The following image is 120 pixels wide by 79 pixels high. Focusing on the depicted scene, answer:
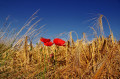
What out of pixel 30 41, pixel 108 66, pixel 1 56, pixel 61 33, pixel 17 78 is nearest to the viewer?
pixel 108 66

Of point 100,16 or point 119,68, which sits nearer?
point 119,68

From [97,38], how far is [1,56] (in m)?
1.40

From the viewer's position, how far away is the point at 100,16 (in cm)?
98

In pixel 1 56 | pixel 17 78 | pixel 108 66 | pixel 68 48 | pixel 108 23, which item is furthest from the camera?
pixel 1 56

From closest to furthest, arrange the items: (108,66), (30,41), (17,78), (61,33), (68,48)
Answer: (108,66)
(17,78)
(61,33)
(68,48)
(30,41)

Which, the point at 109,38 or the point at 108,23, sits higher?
the point at 108,23

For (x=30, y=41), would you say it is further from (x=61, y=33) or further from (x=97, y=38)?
(x=97, y=38)

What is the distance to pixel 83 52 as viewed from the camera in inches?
42.7

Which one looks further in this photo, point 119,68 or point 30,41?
point 30,41

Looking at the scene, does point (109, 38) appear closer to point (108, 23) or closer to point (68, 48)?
point (108, 23)

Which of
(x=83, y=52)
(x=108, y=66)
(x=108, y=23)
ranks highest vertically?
(x=108, y=23)

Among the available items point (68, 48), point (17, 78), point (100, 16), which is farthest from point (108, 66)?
point (17, 78)

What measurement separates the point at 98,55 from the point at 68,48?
41 centimetres

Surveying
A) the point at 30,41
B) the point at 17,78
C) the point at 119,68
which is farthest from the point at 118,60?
the point at 30,41
